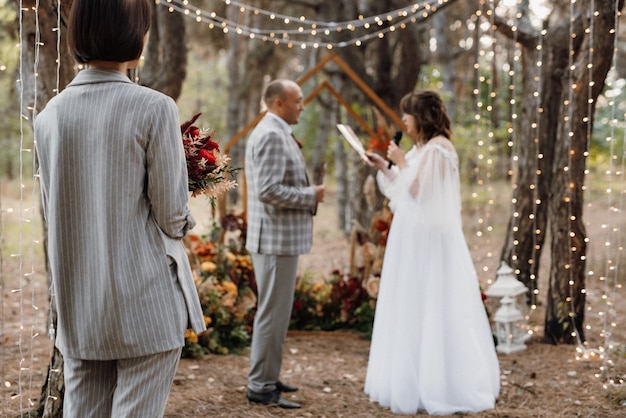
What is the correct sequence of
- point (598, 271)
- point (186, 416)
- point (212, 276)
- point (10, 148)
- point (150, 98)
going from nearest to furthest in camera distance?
point (150, 98)
point (186, 416)
point (212, 276)
point (598, 271)
point (10, 148)

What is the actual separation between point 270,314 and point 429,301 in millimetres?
980

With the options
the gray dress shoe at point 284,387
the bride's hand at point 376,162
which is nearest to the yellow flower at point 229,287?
the gray dress shoe at point 284,387

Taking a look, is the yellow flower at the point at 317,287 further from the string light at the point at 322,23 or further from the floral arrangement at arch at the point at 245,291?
the string light at the point at 322,23

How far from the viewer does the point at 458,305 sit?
4289 millimetres

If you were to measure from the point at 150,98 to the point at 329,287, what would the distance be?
4.65 meters

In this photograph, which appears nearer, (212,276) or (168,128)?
(168,128)

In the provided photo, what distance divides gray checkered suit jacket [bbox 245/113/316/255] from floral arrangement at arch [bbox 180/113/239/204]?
4.99 feet

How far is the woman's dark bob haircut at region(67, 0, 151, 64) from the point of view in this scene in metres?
1.93

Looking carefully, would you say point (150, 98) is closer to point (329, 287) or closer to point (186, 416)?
point (186, 416)

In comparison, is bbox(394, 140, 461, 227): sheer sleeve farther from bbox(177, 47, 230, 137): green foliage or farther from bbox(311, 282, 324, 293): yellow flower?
bbox(177, 47, 230, 137): green foliage

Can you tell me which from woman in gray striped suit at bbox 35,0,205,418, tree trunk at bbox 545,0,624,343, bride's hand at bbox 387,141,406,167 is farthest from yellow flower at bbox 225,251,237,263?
woman in gray striped suit at bbox 35,0,205,418

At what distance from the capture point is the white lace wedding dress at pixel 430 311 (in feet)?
13.7

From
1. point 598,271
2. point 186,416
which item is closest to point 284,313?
point 186,416

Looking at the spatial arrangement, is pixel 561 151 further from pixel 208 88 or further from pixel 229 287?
pixel 208 88
